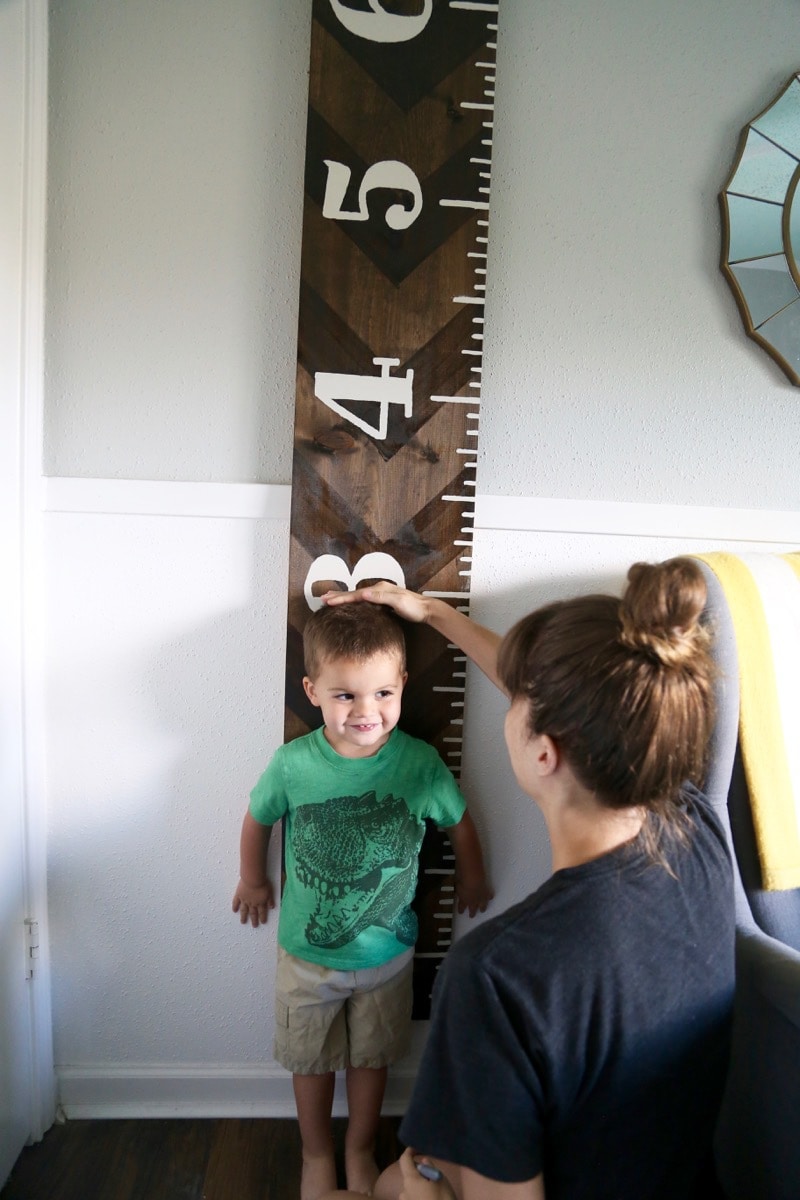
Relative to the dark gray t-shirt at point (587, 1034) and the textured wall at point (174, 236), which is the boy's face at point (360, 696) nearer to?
the textured wall at point (174, 236)

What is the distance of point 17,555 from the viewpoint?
4.55 ft

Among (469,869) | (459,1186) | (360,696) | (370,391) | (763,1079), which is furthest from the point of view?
(469,869)

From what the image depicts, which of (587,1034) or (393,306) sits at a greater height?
(393,306)

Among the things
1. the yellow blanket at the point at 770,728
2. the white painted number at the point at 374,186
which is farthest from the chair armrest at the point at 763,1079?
the white painted number at the point at 374,186

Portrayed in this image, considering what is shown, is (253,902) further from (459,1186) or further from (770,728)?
(770,728)

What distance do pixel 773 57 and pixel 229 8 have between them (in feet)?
3.33

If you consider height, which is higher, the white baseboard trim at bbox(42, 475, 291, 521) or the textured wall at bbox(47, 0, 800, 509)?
the textured wall at bbox(47, 0, 800, 509)

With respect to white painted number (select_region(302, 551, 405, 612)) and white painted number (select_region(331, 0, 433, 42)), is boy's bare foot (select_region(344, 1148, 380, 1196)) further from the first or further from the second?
white painted number (select_region(331, 0, 433, 42))

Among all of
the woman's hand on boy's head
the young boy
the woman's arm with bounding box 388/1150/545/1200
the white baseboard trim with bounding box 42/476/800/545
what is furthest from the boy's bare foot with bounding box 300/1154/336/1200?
the white baseboard trim with bounding box 42/476/800/545

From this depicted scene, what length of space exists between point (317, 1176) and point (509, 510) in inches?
51.1

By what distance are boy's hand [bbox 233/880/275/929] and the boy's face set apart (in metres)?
0.41

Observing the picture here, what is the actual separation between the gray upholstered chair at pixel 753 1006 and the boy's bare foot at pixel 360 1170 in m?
0.64

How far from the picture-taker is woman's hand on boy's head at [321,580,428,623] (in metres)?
1.40

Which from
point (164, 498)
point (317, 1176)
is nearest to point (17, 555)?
point (164, 498)
